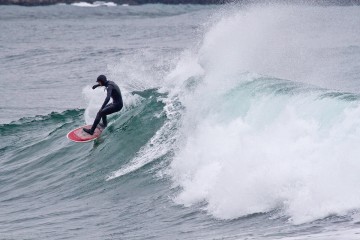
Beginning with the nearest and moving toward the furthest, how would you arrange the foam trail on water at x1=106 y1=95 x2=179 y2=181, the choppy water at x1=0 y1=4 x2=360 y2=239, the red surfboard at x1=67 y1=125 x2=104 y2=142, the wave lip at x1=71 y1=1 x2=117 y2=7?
the choppy water at x1=0 y1=4 x2=360 y2=239, the foam trail on water at x1=106 y1=95 x2=179 y2=181, the red surfboard at x1=67 y1=125 x2=104 y2=142, the wave lip at x1=71 y1=1 x2=117 y2=7

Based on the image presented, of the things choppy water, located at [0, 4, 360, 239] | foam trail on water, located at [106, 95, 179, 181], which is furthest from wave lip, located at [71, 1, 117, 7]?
foam trail on water, located at [106, 95, 179, 181]

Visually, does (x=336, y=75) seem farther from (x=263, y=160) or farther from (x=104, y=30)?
(x=104, y=30)

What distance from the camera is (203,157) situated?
46.8 feet

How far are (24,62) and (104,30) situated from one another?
16382 mm

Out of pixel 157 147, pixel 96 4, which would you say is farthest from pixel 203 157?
pixel 96 4

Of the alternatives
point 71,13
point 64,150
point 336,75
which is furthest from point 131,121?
point 71,13

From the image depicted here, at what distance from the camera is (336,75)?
2970 cm

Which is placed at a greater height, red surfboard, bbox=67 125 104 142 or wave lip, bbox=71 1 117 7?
wave lip, bbox=71 1 117 7

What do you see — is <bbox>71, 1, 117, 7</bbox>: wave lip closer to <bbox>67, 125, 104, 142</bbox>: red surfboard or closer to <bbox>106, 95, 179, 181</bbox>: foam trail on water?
<bbox>67, 125, 104, 142</bbox>: red surfboard

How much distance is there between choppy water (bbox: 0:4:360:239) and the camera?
1147cm

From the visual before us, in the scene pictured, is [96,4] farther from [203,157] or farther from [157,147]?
[203,157]

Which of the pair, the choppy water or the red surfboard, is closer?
the choppy water

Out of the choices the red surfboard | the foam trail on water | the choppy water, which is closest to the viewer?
the choppy water

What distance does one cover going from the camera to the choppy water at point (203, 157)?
452 inches
